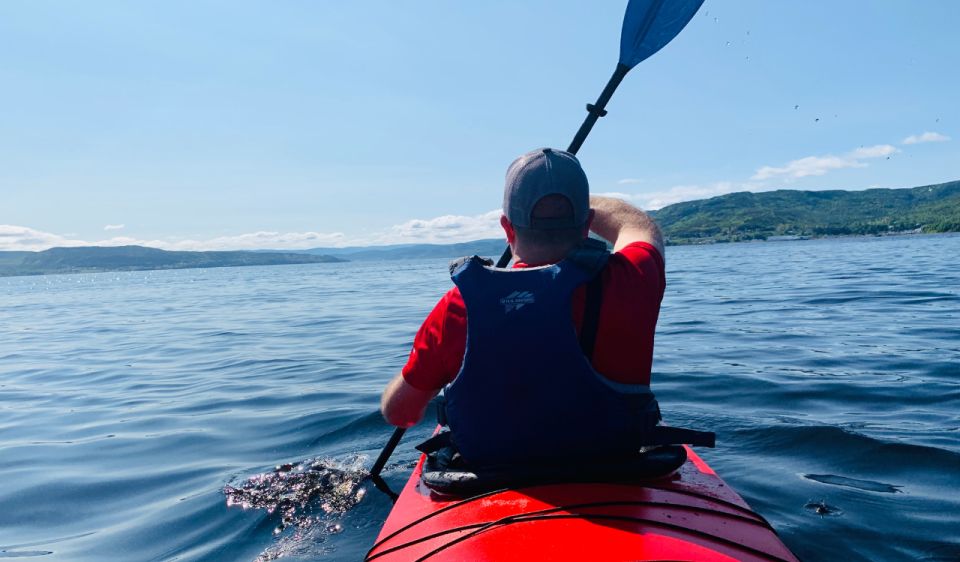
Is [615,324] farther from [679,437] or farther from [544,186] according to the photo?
[679,437]

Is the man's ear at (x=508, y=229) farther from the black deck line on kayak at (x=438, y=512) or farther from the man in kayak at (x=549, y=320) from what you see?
the black deck line on kayak at (x=438, y=512)

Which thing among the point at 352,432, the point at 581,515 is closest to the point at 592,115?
the point at 581,515

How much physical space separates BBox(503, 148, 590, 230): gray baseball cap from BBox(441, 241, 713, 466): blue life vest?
22 cm

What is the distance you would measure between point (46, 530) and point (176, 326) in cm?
1807

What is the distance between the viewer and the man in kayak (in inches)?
106

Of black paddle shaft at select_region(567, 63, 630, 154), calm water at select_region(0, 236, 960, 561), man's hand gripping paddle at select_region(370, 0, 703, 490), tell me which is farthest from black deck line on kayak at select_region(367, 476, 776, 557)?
black paddle shaft at select_region(567, 63, 630, 154)

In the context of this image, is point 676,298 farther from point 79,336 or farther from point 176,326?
point 79,336

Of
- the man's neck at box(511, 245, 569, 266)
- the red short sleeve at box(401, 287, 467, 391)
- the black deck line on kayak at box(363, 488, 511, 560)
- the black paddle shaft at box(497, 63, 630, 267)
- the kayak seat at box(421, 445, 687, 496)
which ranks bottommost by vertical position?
the black deck line on kayak at box(363, 488, 511, 560)

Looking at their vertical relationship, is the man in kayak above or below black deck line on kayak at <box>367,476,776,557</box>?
above

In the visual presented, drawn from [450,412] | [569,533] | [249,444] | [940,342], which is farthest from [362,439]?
[940,342]

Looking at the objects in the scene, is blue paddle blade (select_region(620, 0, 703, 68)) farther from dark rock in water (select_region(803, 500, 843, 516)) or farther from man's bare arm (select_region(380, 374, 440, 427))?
dark rock in water (select_region(803, 500, 843, 516))

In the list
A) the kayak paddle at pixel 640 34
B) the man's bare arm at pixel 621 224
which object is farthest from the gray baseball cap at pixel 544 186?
the kayak paddle at pixel 640 34

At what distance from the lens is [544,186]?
277cm

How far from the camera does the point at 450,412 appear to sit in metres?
3.01
